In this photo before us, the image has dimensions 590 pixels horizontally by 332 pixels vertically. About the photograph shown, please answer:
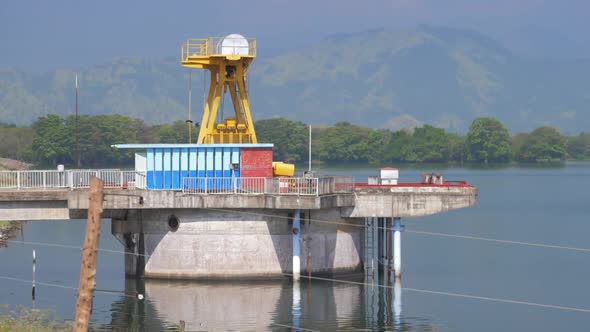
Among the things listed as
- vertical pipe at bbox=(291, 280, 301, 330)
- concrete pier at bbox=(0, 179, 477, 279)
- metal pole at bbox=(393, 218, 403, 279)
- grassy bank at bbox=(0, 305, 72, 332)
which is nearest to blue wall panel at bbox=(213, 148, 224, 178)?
concrete pier at bbox=(0, 179, 477, 279)

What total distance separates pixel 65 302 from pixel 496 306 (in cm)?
2281

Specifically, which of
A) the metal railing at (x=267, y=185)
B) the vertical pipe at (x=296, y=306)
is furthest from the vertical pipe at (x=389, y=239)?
the vertical pipe at (x=296, y=306)

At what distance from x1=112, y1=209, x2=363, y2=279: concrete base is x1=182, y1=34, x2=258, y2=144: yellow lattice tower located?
7640mm

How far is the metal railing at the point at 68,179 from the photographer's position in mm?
72125

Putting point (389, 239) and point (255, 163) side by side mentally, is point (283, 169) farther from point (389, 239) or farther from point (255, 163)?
point (389, 239)

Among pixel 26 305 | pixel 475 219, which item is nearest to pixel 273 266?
pixel 26 305

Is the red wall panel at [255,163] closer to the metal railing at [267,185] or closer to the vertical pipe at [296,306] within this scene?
the metal railing at [267,185]

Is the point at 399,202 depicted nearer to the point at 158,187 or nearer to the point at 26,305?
the point at 158,187

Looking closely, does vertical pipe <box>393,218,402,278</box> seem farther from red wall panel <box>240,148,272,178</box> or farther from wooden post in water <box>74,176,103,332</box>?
wooden post in water <box>74,176,103,332</box>

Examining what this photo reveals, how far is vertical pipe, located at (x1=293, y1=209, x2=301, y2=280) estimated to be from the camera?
71.3 meters

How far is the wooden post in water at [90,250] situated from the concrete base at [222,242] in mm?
29834

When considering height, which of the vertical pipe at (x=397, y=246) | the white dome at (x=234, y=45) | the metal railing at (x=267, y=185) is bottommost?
the vertical pipe at (x=397, y=246)

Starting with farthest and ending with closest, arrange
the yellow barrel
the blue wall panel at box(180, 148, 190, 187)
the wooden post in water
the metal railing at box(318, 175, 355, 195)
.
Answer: the yellow barrel → the blue wall panel at box(180, 148, 190, 187) → the metal railing at box(318, 175, 355, 195) → the wooden post in water

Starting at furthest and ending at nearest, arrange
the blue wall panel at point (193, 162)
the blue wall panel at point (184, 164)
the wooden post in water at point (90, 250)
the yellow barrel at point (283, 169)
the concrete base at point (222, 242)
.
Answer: the yellow barrel at point (283, 169) < the blue wall panel at point (184, 164) < the blue wall panel at point (193, 162) < the concrete base at point (222, 242) < the wooden post in water at point (90, 250)
